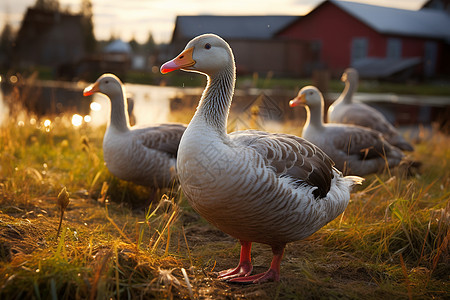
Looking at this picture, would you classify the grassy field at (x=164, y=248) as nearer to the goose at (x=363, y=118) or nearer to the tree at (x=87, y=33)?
the goose at (x=363, y=118)

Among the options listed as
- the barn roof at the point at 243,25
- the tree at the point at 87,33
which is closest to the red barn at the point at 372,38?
the barn roof at the point at 243,25

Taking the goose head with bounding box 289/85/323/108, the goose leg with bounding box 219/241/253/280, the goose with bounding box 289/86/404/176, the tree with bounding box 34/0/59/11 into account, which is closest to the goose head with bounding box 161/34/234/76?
the goose leg with bounding box 219/241/253/280

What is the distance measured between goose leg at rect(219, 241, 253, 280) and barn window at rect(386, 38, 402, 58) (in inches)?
1283

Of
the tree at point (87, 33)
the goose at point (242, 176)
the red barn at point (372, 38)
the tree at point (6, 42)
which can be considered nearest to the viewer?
the goose at point (242, 176)

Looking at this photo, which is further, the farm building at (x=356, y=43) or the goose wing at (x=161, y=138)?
the farm building at (x=356, y=43)

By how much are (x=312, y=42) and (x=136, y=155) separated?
31.3m

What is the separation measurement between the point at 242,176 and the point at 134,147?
2763 mm

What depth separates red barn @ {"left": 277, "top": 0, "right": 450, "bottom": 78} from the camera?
32.4 metres

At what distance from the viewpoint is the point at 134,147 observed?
5.44 m

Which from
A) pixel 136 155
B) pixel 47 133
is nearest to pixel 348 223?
pixel 136 155

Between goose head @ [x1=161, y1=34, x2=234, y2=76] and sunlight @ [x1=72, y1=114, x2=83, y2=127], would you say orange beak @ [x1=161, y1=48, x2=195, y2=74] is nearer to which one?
goose head @ [x1=161, y1=34, x2=234, y2=76]

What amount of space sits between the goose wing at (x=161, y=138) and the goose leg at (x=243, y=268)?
230cm

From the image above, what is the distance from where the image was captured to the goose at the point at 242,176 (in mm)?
3012

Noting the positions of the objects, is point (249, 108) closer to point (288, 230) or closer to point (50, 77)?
point (288, 230)
